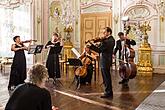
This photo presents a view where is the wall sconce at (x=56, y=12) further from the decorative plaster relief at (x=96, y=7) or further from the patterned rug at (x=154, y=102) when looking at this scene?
the patterned rug at (x=154, y=102)

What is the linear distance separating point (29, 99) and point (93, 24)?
9.28 m

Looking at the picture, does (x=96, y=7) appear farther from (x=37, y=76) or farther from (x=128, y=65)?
(x=37, y=76)

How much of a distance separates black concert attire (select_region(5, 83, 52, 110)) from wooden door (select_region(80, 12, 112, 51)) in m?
8.95

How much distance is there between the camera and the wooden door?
1151cm

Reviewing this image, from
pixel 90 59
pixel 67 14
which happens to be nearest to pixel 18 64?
pixel 90 59

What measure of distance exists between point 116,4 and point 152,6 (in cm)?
138

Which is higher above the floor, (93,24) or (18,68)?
(93,24)

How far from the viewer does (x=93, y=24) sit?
1177cm

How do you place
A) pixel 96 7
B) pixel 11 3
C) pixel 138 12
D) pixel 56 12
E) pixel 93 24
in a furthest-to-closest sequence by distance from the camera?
1. pixel 11 3
2. pixel 56 12
3. pixel 93 24
4. pixel 96 7
5. pixel 138 12

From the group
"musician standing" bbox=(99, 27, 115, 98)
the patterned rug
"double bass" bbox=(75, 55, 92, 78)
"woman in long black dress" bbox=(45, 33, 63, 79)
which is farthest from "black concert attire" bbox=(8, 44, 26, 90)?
the patterned rug

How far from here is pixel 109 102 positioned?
233 inches

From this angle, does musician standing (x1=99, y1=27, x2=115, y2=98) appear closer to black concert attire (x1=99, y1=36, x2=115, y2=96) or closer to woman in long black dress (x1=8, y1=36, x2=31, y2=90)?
black concert attire (x1=99, y1=36, x2=115, y2=96)

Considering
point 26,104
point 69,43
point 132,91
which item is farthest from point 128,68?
point 26,104

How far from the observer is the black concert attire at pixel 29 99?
2678 millimetres
